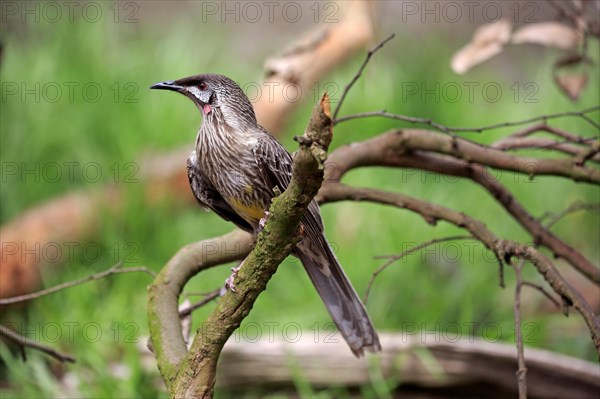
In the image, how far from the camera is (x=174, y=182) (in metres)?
5.98

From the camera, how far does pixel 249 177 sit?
3.27m

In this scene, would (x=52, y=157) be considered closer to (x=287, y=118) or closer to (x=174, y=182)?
(x=174, y=182)

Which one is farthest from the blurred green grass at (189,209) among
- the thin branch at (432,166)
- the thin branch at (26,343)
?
the thin branch at (432,166)

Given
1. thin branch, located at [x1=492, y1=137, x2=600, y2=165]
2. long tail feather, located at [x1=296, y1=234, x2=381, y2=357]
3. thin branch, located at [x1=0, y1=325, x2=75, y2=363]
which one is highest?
thin branch, located at [x1=492, y1=137, x2=600, y2=165]

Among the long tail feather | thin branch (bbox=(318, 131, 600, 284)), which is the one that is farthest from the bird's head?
the long tail feather

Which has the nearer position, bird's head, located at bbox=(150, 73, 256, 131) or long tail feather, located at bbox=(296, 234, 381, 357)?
long tail feather, located at bbox=(296, 234, 381, 357)

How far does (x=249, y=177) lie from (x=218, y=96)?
401 millimetres

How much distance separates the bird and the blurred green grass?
1311 millimetres

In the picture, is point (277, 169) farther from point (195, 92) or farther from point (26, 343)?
point (26, 343)

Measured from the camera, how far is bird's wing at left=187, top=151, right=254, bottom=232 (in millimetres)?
3502

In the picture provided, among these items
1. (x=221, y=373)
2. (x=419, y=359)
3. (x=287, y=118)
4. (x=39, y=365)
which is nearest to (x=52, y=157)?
(x=287, y=118)

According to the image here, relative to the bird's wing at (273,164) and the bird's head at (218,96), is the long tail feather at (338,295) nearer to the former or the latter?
the bird's wing at (273,164)

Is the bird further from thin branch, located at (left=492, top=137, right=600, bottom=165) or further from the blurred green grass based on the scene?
the blurred green grass

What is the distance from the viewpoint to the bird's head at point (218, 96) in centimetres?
340
